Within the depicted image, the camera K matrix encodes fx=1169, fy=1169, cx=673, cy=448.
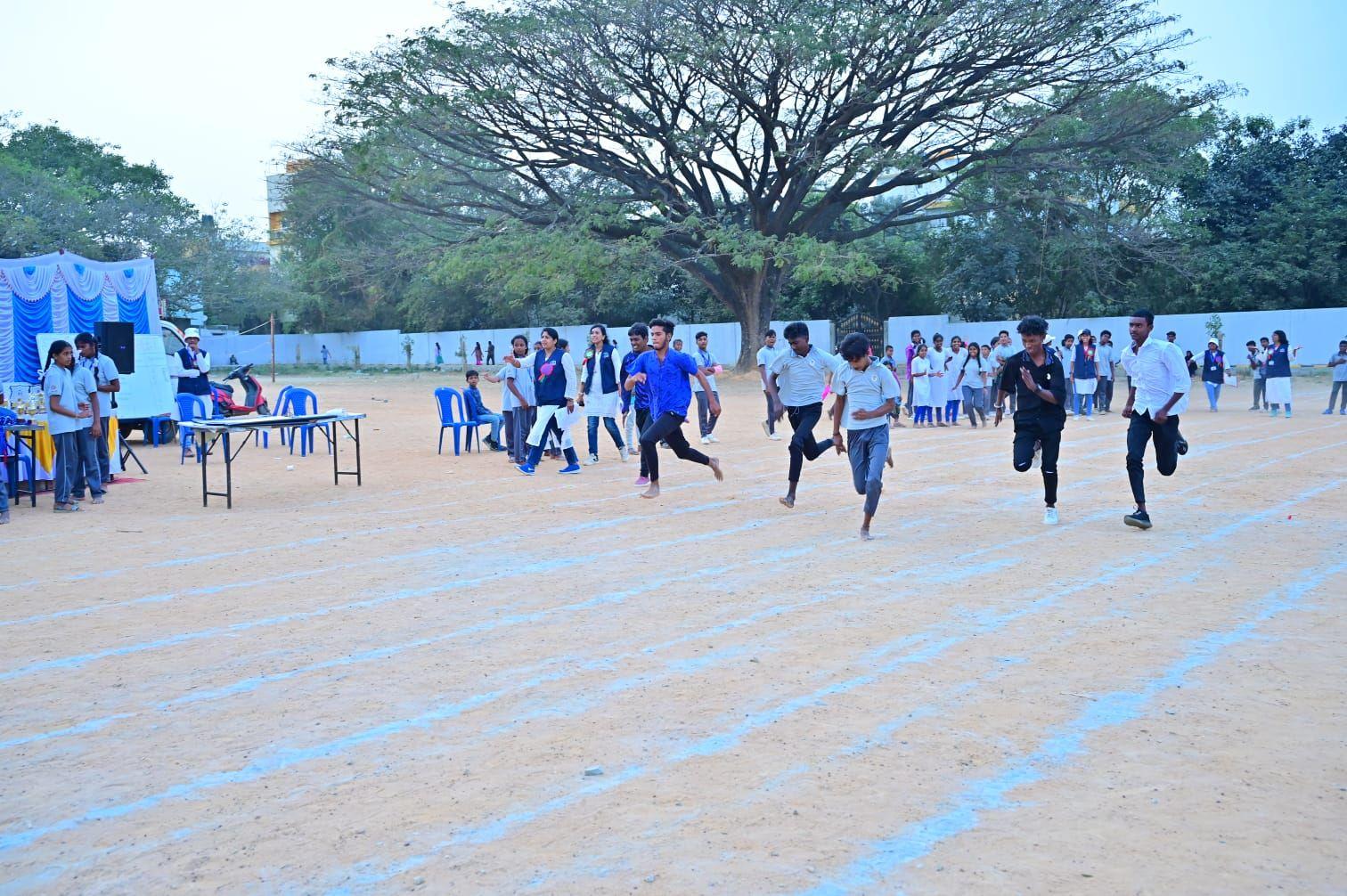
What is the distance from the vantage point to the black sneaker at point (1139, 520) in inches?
357

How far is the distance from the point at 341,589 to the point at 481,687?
254cm

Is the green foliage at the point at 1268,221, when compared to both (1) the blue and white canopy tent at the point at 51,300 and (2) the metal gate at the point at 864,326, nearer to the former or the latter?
(2) the metal gate at the point at 864,326

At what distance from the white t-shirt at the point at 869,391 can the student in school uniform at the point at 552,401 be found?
512cm

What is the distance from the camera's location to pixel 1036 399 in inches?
362

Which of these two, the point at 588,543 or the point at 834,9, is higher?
the point at 834,9

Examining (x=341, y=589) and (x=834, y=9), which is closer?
(x=341, y=589)

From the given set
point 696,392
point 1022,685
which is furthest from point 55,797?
point 696,392

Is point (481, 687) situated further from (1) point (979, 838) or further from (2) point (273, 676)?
(1) point (979, 838)

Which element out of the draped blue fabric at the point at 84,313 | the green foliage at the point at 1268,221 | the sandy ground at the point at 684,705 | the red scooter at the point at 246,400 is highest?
the green foliage at the point at 1268,221

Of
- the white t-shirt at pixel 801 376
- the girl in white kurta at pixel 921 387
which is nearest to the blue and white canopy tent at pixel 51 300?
the white t-shirt at pixel 801 376

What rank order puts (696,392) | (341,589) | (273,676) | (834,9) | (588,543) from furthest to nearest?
(834,9)
(696,392)
(588,543)
(341,589)
(273,676)

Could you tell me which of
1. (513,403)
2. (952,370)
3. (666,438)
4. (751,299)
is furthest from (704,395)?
(751,299)

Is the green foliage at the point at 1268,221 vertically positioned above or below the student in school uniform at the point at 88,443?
above

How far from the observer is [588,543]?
29.6 feet
